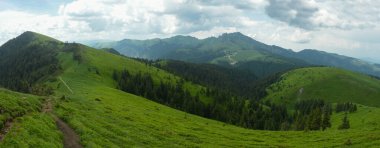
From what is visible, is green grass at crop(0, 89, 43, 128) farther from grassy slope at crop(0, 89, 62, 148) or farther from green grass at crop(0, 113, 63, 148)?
green grass at crop(0, 113, 63, 148)

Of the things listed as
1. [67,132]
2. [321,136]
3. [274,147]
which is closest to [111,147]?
[67,132]

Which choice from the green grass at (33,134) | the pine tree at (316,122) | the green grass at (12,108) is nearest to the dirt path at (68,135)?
the green grass at (33,134)

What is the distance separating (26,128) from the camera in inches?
1625

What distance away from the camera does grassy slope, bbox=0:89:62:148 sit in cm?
3681

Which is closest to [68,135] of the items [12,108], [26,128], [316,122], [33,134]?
[26,128]

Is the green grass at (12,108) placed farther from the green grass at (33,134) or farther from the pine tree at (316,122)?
the pine tree at (316,122)

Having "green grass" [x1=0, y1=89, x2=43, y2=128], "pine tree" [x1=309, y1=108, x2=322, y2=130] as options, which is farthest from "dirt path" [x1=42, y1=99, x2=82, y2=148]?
"pine tree" [x1=309, y1=108, x2=322, y2=130]

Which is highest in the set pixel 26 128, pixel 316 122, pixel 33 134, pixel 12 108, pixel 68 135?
pixel 12 108

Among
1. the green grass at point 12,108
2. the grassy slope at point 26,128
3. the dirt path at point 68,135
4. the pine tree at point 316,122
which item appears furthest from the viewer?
the pine tree at point 316,122

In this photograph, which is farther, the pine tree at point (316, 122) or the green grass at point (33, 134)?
the pine tree at point (316, 122)

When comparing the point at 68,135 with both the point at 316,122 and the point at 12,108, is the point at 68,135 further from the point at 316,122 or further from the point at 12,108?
the point at 316,122

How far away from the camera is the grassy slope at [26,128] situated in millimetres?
36812

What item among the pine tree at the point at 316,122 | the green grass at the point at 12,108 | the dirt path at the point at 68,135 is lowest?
the pine tree at the point at 316,122

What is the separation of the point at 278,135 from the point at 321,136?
1039 centimetres
